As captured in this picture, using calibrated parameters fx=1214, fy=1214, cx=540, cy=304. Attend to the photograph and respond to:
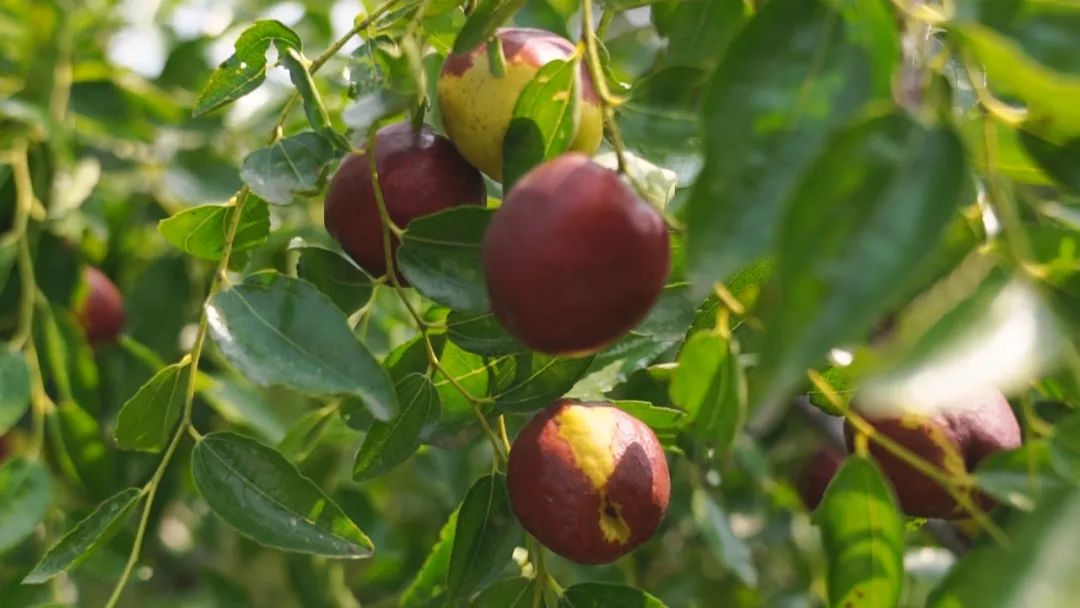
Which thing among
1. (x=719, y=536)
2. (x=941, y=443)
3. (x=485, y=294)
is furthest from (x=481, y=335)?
(x=719, y=536)

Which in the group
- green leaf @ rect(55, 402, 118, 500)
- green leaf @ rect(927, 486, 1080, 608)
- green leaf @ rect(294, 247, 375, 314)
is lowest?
green leaf @ rect(55, 402, 118, 500)

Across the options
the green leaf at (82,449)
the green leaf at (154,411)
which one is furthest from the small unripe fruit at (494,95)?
the green leaf at (82,449)

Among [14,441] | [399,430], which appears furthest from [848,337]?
[14,441]

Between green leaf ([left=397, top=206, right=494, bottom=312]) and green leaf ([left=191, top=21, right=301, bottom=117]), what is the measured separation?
0.76 ft

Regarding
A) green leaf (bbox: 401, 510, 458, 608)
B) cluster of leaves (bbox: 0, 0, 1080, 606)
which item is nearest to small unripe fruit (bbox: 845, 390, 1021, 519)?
cluster of leaves (bbox: 0, 0, 1080, 606)

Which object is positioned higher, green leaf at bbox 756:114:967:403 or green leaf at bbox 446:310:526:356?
green leaf at bbox 756:114:967:403

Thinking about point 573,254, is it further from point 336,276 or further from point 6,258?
point 6,258

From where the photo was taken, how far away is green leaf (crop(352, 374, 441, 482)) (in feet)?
3.39

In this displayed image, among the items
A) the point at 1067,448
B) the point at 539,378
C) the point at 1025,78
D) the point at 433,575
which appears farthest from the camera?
the point at 433,575

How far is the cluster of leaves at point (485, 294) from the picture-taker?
607 millimetres

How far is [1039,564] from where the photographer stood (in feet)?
1.91

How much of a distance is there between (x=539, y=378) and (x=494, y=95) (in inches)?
9.8

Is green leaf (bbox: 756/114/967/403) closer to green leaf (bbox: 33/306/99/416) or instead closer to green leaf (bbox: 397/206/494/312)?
green leaf (bbox: 397/206/494/312)

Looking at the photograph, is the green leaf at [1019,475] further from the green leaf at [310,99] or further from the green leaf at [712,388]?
the green leaf at [310,99]
